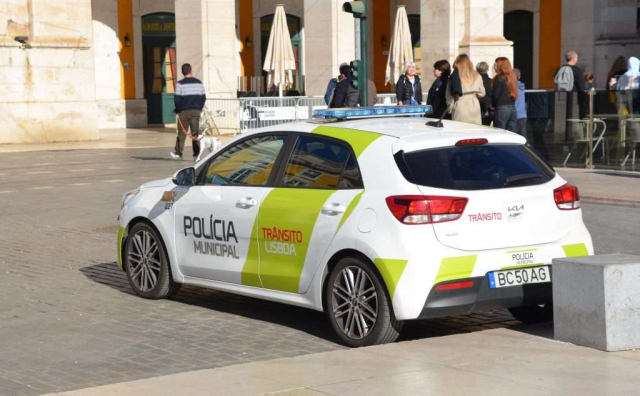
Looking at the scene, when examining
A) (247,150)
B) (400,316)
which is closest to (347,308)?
(400,316)

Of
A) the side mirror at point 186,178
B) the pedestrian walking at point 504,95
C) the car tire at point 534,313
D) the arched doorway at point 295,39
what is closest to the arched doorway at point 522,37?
the arched doorway at point 295,39

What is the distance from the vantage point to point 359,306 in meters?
8.06

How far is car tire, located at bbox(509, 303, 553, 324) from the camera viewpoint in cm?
882

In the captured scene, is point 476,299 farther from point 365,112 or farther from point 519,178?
point 365,112

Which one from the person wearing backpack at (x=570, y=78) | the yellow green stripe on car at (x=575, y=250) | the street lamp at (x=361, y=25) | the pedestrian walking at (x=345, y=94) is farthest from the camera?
the person wearing backpack at (x=570, y=78)

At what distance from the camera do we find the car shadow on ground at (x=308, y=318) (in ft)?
28.5

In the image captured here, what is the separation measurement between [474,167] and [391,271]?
99cm

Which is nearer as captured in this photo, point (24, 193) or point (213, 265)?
point (213, 265)

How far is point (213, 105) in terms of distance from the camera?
3266 cm

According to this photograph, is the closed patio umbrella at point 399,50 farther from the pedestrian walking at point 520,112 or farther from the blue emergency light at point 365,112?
the blue emergency light at point 365,112

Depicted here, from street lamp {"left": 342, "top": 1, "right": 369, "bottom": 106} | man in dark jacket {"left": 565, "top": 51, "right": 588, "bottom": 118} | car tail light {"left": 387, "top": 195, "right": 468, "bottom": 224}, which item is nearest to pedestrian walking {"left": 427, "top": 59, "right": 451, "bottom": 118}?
street lamp {"left": 342, "top": 1, "right": 369, "bottom": 106}

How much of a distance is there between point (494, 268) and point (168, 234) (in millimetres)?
2899

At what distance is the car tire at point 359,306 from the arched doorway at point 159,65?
32661 millimetres

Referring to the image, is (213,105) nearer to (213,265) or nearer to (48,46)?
(48,46)
